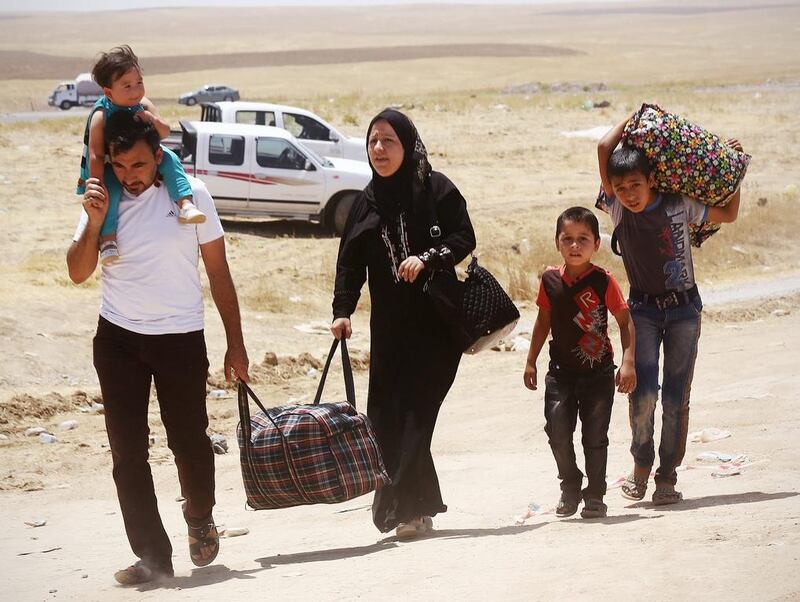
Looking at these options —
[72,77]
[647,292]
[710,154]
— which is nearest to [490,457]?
[647,292]

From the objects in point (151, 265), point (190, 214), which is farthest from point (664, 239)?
point (151, 265)

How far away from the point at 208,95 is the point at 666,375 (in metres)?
47.7

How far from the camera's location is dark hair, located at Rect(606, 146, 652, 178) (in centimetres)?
525

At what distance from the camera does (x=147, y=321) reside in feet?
15.4

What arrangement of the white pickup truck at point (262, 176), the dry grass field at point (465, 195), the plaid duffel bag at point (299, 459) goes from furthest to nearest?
1. the white pickup truck at point (262, 176)
2. the dry grass field at point (465, 195)
3. the plaid duffel bag at point (299, 459)

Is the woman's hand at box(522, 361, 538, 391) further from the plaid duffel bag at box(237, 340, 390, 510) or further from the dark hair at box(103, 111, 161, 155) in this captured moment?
the dark hair at box(103, 111, 161, 155)

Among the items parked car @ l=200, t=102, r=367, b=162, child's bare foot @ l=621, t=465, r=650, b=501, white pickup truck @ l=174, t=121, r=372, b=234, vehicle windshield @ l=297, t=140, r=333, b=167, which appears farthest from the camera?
parked car @ l=200, t=102, r=367, b=162

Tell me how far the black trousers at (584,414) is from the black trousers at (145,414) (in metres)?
1.60

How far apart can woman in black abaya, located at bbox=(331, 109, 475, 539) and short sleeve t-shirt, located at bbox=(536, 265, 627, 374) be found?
488 millimetres

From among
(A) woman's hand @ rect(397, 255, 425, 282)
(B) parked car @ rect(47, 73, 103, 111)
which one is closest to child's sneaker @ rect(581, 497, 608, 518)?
(A) woman's hand @ rect(397, 255, 425, 282)

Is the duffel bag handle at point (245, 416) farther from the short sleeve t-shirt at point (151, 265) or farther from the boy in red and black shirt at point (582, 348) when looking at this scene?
the boy in red and black shirt at point (582, 348)

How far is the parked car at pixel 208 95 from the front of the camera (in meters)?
50.4

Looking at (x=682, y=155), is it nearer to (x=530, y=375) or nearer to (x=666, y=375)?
(x=666, y=375)

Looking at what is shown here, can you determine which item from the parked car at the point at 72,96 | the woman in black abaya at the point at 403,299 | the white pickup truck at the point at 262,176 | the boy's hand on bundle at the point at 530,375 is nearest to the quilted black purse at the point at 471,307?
the woman in black abaya at the point at 403,299
